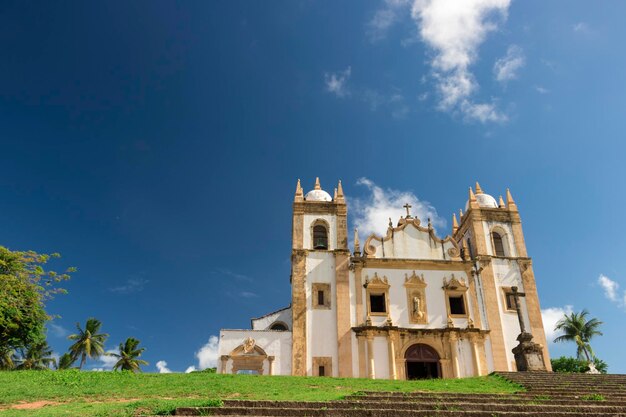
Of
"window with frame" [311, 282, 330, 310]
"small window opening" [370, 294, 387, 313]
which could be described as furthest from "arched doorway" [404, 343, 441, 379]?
"window with frame" [311, 282, 330, 310]

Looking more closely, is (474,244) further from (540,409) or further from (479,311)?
(540,409)

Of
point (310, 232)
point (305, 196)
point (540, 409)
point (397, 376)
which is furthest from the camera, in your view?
point (305, 196)

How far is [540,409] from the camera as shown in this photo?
33.4 ft

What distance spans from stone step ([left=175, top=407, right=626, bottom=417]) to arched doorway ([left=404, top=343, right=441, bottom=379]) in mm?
16488

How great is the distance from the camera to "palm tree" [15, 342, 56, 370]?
129ft

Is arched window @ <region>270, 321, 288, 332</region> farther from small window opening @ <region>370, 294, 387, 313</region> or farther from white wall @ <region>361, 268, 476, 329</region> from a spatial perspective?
small window opening @ <region>370, 294, 387, 313</region>

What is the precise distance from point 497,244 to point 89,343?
32268mm

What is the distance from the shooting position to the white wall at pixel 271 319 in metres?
30.2

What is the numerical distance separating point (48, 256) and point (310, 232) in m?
14.4

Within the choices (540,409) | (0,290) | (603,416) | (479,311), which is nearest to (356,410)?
(540,409)

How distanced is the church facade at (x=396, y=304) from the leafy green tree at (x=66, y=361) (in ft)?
64.5

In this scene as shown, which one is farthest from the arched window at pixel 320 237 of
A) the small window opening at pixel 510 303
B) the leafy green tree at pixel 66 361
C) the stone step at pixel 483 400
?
the leafy green tree at pixel 66 361

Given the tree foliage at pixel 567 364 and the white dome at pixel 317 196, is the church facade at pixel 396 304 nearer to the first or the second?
the white dome at pixel 317 196

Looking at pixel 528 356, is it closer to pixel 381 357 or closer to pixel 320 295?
pixel 381 357
